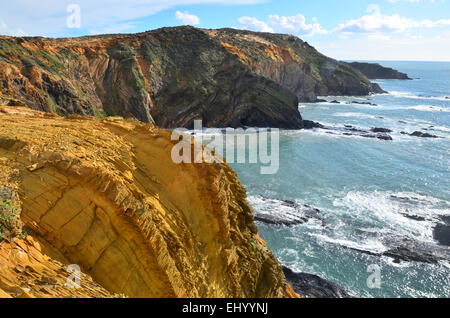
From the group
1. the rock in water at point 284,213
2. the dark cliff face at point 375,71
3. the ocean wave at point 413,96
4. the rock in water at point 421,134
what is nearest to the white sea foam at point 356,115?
the rock in water at point 421,134

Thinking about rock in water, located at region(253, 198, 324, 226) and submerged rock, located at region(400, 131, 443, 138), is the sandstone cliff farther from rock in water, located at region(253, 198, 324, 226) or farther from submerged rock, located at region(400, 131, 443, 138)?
submerged rock, located at region(400, 131, 443, 138)

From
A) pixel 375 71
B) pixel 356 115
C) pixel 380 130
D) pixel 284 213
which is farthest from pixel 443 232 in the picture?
pixel 375 71

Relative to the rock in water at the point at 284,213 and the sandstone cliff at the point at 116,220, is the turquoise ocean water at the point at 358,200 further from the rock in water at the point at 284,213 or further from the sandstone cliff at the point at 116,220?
the sandstone cliff at the point at 116,220

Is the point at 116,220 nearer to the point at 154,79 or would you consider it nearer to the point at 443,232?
the point at 443,232

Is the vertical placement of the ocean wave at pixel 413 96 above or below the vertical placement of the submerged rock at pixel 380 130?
above
